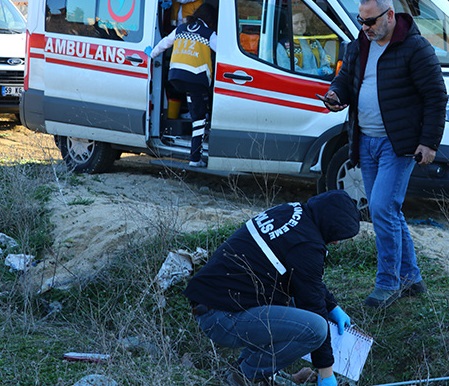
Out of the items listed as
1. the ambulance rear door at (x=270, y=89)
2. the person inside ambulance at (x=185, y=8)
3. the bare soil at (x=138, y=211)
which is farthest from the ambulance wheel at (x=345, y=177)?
the person inside ambulance at (x=185, y=8)

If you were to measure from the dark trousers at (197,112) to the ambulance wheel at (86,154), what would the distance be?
137 cm

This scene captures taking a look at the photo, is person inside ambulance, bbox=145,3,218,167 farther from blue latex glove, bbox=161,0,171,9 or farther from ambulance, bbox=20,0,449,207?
blue latex glove, bbox=161,0,171,9

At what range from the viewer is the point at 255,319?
4.45m

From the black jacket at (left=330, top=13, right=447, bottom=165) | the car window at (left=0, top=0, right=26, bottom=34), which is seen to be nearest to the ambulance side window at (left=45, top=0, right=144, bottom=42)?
the black jacket at (left=330, top=13, right=447, bottom=165)

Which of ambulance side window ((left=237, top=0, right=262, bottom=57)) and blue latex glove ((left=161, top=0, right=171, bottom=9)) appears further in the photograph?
blue latex glove ((left=161, top=0, right=171, bottom=9))

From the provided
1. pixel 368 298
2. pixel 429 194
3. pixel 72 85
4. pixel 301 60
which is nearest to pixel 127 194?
pixel 72 85

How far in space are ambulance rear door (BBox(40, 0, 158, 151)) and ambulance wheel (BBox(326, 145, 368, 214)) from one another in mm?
2006

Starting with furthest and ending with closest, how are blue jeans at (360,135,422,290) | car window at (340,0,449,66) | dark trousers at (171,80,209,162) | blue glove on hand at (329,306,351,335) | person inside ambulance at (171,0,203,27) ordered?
person inside ambulance at (171,0,203,27) < dark trousers at (171,80,209,162) < car window at (340,0,449,66) < blue jeans at (360,135,422,290) < blue glove on hand at (329,306,351,335)

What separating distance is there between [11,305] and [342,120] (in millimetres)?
3333

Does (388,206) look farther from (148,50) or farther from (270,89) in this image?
(148,50)

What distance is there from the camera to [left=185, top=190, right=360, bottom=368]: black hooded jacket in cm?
428

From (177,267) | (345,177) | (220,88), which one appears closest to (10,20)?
(220,88)

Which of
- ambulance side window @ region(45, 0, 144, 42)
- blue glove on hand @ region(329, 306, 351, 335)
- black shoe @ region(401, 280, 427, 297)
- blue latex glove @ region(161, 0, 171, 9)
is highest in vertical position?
blue latex glove @ region(161, 0, 171, 9)

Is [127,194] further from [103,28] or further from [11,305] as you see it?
[11,305]
